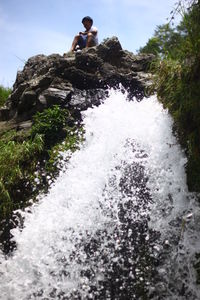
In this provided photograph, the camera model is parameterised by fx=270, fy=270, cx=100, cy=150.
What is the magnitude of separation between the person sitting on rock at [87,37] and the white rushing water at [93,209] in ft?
14.0

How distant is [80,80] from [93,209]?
4.39m

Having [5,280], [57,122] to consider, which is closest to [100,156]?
[57,122]

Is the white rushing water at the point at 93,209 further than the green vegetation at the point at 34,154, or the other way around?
the green vegetation at the point at 34,154

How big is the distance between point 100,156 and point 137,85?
313 cm

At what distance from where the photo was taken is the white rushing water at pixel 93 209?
383 cm

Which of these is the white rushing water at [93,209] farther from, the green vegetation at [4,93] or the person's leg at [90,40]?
the green vegetation at [4,93]

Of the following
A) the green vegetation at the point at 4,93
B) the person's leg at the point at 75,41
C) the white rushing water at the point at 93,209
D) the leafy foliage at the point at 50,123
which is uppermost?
the green vegetation at the point at 4,93

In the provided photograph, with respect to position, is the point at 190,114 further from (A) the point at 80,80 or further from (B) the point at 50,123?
(A) the point at 80,80

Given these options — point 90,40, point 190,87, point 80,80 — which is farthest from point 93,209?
point 90,40

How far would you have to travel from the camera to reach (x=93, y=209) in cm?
468

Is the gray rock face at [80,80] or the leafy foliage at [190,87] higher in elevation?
the gray rock face at [80,80]

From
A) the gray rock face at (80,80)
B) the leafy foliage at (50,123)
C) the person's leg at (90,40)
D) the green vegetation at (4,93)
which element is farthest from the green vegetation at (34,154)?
the green vegetation at (4,93)

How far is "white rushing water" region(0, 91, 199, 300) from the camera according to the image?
3.83 m

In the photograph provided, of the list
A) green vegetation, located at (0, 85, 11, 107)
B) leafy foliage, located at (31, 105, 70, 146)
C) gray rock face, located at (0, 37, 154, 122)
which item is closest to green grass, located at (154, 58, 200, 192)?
leafy foliage, located at (31, 105, 70, 146)
